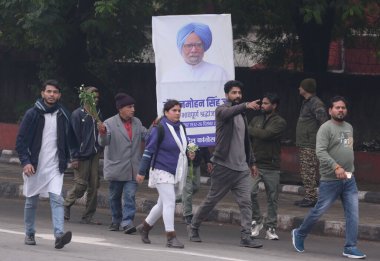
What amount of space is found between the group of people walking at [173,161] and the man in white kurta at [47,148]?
0.01 meters

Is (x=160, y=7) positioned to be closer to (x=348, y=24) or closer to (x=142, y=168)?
(x=348, y=24)

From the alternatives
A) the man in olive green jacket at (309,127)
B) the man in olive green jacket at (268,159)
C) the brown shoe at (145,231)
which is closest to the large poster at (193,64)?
the man in olive green jacket at (268,159)

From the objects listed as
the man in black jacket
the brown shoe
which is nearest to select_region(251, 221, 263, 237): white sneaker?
the brown shoe

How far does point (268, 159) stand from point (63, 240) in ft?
9.58

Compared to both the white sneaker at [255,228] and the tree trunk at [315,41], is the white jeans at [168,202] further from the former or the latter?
the tree trunk at [315,41]

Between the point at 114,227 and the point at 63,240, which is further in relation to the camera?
the point at 114,227

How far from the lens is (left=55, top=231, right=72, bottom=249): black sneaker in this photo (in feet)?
34.5

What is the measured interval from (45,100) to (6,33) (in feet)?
25.8

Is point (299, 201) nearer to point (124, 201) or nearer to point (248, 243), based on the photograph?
point (124, 201)

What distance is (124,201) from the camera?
12.7 m

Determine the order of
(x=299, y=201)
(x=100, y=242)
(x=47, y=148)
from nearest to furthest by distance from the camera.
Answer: (x=47, y=148), (x=100, y=242), (x=299, y=201)

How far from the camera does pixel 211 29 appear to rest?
1352cm

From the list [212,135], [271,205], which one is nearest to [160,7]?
[212,135]

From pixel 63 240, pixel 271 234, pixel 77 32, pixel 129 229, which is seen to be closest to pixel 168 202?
pixel 63 240
